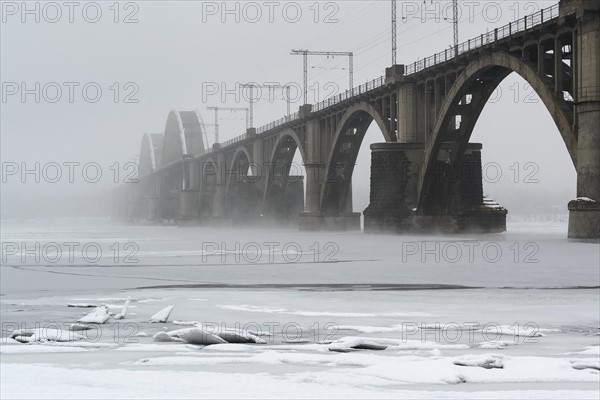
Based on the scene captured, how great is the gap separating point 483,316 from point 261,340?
4616 millimetres

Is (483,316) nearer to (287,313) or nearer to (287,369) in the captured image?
(287,313)

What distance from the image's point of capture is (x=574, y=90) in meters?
43.3

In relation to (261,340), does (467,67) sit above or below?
above

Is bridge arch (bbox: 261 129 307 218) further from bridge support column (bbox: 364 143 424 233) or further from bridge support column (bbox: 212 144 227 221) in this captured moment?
bridge support column (bbox: 364 143 424 233)

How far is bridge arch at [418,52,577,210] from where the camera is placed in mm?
46584

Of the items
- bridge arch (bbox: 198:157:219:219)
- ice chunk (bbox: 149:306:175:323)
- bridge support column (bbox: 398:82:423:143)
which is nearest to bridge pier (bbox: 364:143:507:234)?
bridge support column (bbox: 398:82:423:143)

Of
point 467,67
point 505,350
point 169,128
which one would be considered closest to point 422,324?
point 505,350

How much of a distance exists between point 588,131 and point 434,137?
19.7m

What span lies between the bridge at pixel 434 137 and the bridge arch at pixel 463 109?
8cm

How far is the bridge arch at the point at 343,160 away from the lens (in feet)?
262

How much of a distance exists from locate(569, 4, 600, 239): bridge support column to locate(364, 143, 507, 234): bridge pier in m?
21.1

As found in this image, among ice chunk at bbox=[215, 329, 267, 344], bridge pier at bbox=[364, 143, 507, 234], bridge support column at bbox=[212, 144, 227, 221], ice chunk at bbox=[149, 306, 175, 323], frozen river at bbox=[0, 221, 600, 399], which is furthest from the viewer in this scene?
bridge support column at bbox=[212, 144, 227, 221]

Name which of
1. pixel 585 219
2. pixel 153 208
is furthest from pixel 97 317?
pixel 153 208

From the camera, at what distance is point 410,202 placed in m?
63.8
